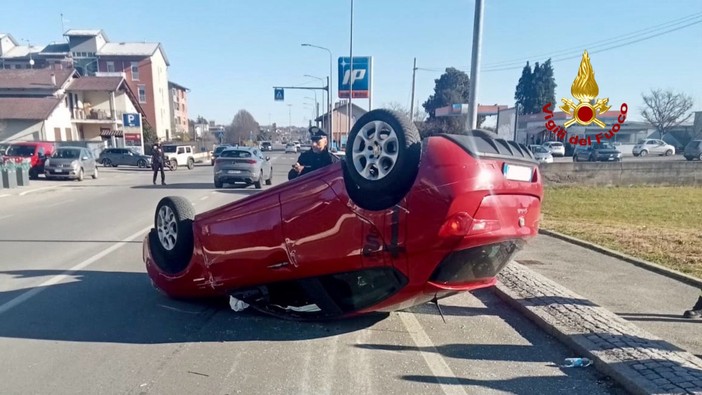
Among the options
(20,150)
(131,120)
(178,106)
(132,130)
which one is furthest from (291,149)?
(20,150)

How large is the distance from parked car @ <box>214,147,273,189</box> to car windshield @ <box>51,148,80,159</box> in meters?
9.15

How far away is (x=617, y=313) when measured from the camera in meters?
4.79

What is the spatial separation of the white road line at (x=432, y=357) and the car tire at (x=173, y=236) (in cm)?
248

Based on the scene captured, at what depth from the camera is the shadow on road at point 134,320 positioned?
13.9ft

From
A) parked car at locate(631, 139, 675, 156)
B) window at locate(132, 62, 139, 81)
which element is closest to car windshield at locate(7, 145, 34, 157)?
window at locate(132, 62, 139, 81)

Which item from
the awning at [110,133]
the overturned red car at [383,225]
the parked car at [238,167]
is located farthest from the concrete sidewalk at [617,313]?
the awning at [110,133]

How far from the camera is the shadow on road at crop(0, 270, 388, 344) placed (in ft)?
13.9

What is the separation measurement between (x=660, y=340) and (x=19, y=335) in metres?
5.83

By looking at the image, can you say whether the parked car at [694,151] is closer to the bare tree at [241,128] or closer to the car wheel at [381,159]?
the car wheel at [381,159]

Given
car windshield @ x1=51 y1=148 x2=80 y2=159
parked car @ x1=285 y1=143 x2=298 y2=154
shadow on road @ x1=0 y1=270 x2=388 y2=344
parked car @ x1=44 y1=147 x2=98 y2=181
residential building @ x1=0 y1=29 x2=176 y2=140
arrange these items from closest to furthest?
shadow on road @ x1=0 y1=270 x2=388 y2=344 → parked car @ x1=44 y1=147 x2=98 y2=181 → car windshield @ x1=51 y1=148 x2=80 y2=159 → residential building @ x1=0 y1=29 x2=176 y2=140 → parked car @ x1=285 y1=143 x2=298 y2=154

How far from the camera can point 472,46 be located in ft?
24.6

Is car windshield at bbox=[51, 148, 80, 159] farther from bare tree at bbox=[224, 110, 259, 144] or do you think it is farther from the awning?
bare tree at bbox=[224, 110, 259, 144]

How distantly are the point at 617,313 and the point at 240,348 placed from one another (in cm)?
390

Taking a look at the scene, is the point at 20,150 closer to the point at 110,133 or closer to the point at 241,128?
the point at 110,133
